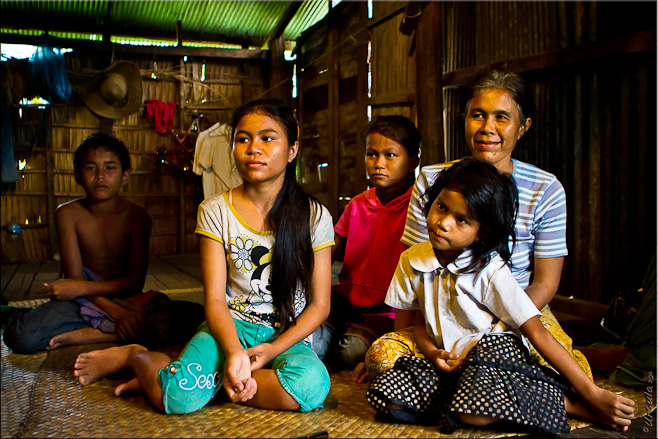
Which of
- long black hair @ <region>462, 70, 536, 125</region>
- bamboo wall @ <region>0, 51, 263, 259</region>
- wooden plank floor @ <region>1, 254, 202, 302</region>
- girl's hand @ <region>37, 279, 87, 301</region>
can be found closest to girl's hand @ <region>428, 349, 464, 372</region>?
long black hair @ <region>462, 70, 536, 125</region>

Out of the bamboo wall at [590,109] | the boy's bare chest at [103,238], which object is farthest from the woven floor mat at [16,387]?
the bamboo wall at [590,109]

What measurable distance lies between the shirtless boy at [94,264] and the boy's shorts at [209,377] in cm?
75

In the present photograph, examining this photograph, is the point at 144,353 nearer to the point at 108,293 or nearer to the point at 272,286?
the point at 272,286

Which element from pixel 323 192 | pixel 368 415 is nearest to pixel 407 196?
pixel 368 415

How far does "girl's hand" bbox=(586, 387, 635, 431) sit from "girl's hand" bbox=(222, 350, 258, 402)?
0.99 meters

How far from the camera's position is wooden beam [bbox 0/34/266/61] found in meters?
6.26

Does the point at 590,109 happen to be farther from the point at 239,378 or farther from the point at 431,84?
the point at 239,378

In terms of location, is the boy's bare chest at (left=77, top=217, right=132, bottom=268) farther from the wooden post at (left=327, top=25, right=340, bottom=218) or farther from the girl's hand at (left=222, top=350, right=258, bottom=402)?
the wooden post at (left=327, top=25, right=340, bottom=218)

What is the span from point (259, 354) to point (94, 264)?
4.53ft

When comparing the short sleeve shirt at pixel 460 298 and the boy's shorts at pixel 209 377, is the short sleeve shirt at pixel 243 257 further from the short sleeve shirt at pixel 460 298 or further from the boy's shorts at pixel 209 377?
the short sleeve shirt at pixel 460 298

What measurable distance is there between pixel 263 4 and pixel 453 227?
613cm

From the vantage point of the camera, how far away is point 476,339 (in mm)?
1658

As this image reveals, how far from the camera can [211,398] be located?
5.53ft

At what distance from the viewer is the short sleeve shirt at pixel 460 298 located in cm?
159
